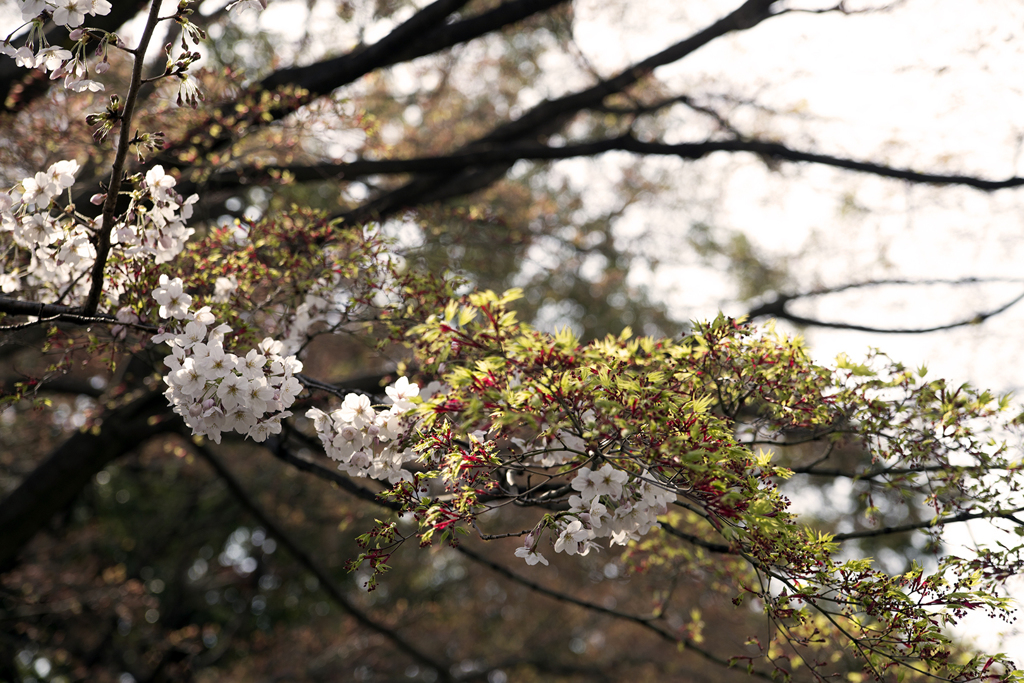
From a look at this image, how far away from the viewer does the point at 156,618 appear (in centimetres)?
972

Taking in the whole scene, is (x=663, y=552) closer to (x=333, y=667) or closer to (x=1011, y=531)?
(x=1011, y=531)

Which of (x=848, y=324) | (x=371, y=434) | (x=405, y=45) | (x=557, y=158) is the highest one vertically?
(x=848, y=324)

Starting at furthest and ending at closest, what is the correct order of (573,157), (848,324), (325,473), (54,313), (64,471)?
(848,324)
(64,471)
(573,157)
(325,473)
(54,313)

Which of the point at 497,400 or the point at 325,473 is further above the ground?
the point at 497,400

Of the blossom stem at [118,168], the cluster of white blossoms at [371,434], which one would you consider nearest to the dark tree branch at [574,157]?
the blossom stem at [118,168]

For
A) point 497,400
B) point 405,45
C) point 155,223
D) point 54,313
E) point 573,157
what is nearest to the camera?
point 497,400

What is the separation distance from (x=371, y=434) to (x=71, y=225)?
1.38 m

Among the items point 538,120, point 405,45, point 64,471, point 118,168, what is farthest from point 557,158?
point 64,471

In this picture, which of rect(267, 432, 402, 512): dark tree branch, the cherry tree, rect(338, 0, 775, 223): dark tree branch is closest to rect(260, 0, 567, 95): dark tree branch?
rect(338, 0, 775, 223): dark tree branch

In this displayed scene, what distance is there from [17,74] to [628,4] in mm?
5154

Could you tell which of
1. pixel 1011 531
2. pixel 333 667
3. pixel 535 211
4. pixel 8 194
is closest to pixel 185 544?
pixel 333 667

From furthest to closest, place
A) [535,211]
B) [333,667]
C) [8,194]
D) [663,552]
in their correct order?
[333,667] < [535,211] < [663,552] < [8,194]

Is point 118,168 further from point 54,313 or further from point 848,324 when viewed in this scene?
point 848,324

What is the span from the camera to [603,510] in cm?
219
